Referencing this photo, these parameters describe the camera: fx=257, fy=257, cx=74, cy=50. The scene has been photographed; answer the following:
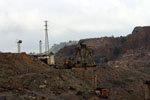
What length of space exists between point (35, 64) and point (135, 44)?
48.7 m

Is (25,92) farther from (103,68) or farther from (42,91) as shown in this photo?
(103,68)

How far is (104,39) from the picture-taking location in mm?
83438

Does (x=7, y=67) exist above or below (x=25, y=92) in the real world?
above

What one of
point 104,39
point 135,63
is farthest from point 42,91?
point 104,39

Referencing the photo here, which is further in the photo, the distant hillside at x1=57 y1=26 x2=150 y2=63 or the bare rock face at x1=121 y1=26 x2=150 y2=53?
the bare rock face at x1=121 y1=26 x2=150 y2=53

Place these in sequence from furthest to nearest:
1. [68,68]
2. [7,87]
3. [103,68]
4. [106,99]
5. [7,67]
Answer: [103,68] → [68,68] → [7,67] → [106,99] → [7,87]

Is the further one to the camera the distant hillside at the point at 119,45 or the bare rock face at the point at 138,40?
the bare rock face at the point at 138,40

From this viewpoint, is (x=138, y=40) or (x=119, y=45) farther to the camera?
(x=119, y=45)

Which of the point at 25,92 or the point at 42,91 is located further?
the point at 42,91

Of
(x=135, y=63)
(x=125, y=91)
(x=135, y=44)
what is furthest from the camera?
(x=135, y=44)

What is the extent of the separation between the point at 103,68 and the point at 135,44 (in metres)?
35.6

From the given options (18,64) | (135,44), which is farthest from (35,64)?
(135,44)

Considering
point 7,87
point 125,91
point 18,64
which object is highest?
point 18,64

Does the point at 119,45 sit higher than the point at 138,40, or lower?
lower
